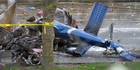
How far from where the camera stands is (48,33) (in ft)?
15.5

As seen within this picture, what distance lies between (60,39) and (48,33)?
263 centimetres

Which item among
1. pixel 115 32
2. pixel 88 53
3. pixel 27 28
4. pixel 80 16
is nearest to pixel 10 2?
pixel 27 28

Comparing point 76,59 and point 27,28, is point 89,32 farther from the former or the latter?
point 27,28

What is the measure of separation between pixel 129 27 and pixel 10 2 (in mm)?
6851

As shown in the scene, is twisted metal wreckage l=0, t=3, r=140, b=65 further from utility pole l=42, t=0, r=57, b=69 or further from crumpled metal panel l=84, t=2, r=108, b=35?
utility pole l=42, t=0, r=57, b=69

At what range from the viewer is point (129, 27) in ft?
38.2

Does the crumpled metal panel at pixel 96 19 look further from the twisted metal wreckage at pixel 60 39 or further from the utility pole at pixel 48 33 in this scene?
the utility pole at pixel 48 33

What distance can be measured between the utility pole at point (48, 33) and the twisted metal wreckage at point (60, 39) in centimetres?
93

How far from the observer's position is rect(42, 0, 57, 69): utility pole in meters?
4.53

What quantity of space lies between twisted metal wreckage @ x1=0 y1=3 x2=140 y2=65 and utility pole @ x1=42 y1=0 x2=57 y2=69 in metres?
0.93

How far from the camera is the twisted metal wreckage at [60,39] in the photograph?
594 cm

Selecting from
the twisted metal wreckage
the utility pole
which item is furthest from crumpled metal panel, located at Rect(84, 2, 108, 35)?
the utility pole

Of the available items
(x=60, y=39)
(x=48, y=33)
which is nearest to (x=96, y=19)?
(x=60, y=39)

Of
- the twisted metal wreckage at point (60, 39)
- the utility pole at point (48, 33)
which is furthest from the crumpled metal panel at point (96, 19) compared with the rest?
the utility pole at point (48, 33)
